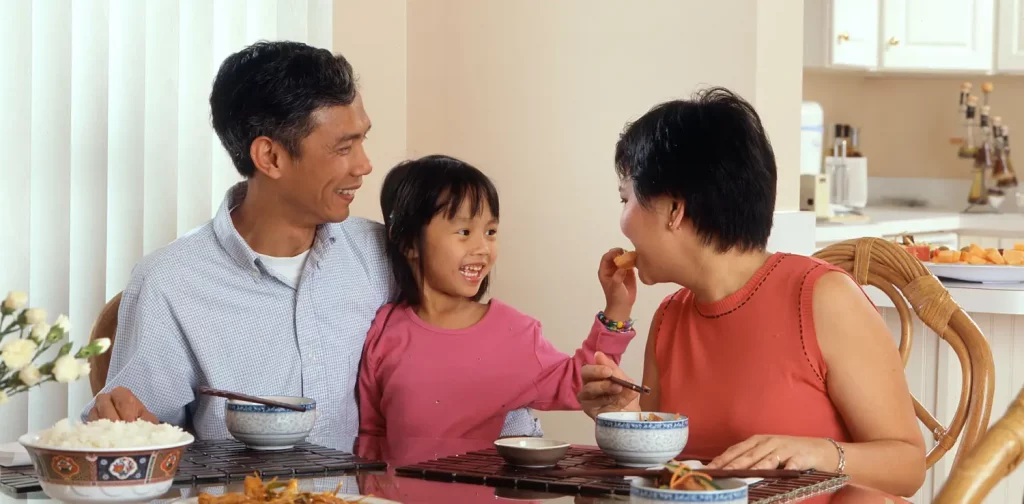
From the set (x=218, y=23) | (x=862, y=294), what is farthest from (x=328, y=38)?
(x=862, y=294)

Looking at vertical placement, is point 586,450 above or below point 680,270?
below

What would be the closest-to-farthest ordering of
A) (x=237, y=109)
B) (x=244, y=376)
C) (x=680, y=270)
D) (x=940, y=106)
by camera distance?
(x=680, y=270) < (x=244, y=376) < (x=237, y=109) < (x=940, y=106)

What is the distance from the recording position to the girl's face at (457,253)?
2.06m

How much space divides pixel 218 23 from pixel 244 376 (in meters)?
0.99

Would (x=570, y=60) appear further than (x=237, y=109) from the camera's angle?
Yes

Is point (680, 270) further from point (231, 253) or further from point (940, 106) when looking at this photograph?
point (940, 106)

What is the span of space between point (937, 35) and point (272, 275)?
3752 mm

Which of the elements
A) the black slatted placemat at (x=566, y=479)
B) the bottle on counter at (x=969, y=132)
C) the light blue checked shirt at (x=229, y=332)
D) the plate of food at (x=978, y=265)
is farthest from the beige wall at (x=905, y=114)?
the black slatted placemat at (x=566, y=479)

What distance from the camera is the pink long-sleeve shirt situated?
6.61 feet

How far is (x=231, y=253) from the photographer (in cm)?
199

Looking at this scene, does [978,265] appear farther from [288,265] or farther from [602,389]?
[288,265]

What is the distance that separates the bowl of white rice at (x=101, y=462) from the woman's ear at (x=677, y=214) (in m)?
0.75

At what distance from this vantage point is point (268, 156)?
2.09m

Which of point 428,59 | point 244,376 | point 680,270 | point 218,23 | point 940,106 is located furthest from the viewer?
point 940,106
